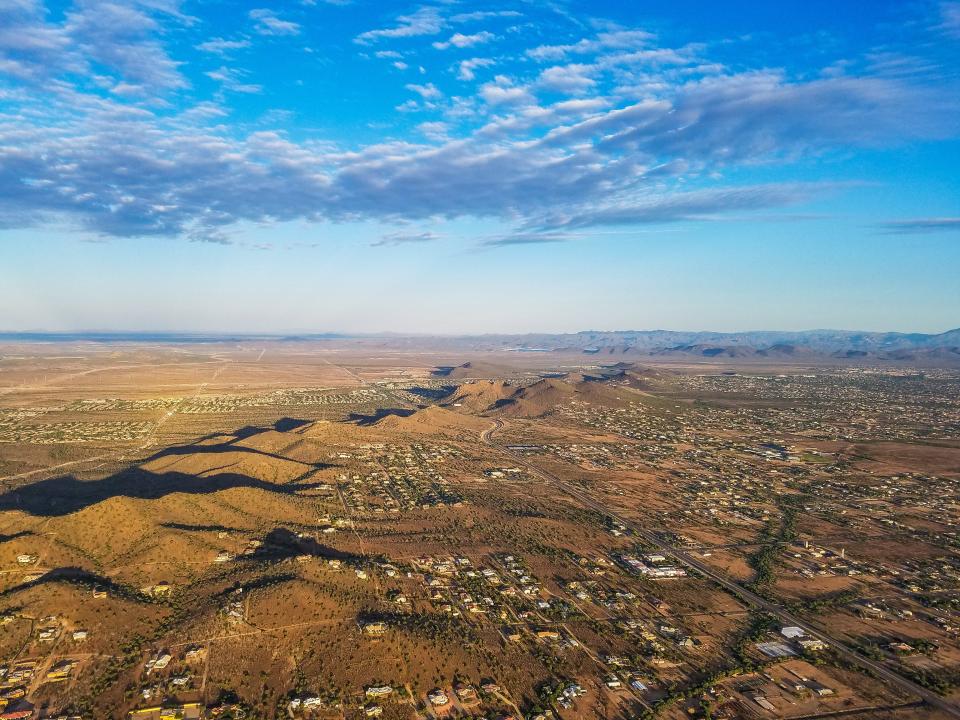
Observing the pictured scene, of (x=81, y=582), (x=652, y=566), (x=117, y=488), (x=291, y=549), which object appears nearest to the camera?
(x=81, y=582)

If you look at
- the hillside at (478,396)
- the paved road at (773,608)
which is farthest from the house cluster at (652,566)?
the hillside at (478,396)

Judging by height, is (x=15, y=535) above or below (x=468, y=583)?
above

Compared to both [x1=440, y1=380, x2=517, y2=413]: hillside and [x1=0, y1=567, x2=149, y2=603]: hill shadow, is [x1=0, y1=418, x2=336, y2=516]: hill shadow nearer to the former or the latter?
[x1=0, y1=567, x2=149, y2=603]: hill shadow

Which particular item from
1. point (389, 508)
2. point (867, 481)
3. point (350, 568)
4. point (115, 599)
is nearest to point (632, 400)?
point (867, 481)

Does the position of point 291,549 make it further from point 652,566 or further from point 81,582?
point 652,566

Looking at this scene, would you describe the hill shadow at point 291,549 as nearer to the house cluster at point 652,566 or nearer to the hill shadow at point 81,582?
the hill shadow at point 81,582

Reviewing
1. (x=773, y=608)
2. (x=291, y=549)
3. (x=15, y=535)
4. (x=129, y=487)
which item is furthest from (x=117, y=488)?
(x=773, y=608)

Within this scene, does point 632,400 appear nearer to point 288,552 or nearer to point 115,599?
point 288,552

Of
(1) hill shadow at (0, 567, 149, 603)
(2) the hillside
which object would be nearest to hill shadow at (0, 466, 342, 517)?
(1) hill shadow at (0, 567, 149, 603)
